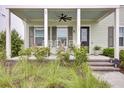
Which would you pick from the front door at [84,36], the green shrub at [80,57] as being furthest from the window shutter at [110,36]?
the green shrub at [80,57]

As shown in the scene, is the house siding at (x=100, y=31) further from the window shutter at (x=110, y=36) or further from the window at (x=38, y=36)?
the window at (x=38, y=36)

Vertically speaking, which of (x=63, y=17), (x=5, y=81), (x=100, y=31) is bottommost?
(x=5, y=81)

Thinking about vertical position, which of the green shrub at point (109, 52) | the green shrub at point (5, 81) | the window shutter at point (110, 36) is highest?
the window shutter at point (110, 36)

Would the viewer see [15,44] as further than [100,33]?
Yes

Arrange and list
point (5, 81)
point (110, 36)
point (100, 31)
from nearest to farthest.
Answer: point (5, 81) → point (100, 31) → point (110, 36)

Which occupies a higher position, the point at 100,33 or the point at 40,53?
the point at 100,33

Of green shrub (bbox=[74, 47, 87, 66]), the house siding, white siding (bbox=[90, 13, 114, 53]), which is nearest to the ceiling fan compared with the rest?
the house siding

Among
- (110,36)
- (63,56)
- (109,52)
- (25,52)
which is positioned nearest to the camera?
(63,56)

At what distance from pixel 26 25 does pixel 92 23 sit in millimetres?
4436

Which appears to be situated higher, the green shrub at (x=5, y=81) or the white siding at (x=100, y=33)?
the white siding at (x=100, y=33)

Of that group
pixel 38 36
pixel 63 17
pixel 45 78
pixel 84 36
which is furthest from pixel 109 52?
pixel 45 78

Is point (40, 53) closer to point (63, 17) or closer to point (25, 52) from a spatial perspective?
point (25, 52)

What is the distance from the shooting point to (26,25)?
18.2 metres
